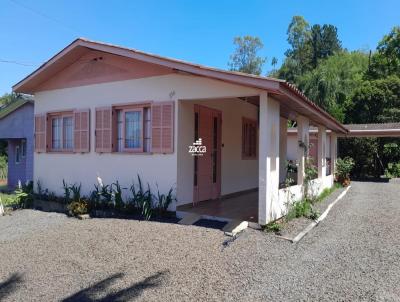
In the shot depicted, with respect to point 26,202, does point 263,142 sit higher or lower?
higher

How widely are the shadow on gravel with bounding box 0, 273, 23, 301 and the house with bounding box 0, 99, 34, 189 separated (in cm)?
1073

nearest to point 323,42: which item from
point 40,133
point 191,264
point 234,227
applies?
point 40,133

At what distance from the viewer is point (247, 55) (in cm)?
4953

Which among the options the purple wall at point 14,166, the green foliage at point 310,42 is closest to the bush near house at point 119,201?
the purple wall at point 14,166

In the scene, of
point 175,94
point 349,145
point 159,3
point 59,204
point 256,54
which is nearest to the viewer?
point 175,94

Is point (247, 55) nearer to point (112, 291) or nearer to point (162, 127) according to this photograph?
point (162, 127)

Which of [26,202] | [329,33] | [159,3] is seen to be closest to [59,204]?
[26,202]

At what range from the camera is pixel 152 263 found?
206 inches

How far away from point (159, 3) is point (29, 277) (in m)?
10.6

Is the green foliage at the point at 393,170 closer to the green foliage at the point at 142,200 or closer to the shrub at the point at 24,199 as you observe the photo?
the green foliage at the point at 142,200

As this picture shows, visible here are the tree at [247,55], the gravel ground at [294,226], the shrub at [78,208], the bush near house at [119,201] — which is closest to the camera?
the gravel ground at [294,226]

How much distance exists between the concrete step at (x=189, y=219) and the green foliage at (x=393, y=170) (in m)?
19.0

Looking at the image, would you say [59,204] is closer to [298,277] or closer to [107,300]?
[107,300]

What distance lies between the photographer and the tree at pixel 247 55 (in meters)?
49.0
